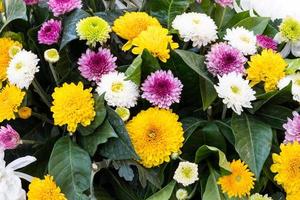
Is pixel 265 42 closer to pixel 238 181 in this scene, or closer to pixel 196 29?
pixel 196 29

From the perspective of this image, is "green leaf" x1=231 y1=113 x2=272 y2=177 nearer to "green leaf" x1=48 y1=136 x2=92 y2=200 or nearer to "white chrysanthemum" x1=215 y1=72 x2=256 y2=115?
"white chrysanthemum" x1=215 y1=72 x2=256 y2=115

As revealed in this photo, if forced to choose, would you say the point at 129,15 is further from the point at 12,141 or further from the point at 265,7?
the point at 265,7

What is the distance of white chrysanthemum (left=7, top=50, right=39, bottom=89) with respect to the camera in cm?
71

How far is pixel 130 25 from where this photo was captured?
0.76 metres

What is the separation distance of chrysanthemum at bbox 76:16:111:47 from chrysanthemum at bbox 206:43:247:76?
0.48 ft

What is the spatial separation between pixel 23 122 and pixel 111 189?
0.16 m

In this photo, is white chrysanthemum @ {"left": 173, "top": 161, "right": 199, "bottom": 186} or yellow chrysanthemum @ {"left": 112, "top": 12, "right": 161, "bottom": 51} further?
yellow chrysanthemum @ {"left": 112, "top": 12, "right": 161, "bottom": 51}

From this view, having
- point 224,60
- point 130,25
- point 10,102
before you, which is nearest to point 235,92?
point 224,60

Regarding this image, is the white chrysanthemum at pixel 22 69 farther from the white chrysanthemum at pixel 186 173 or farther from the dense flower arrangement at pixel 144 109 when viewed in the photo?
the white chrysanthemum at pixel 186 173

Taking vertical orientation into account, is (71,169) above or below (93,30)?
below

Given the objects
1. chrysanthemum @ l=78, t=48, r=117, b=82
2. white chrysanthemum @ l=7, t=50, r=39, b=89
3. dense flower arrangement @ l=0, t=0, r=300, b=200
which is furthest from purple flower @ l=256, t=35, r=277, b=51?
white chrysanthemum @ l=7, t=50, r=39, b=89

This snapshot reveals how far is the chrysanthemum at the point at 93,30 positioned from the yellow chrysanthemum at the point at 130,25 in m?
0.03

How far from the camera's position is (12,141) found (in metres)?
0.70

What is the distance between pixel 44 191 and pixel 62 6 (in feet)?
0.91
